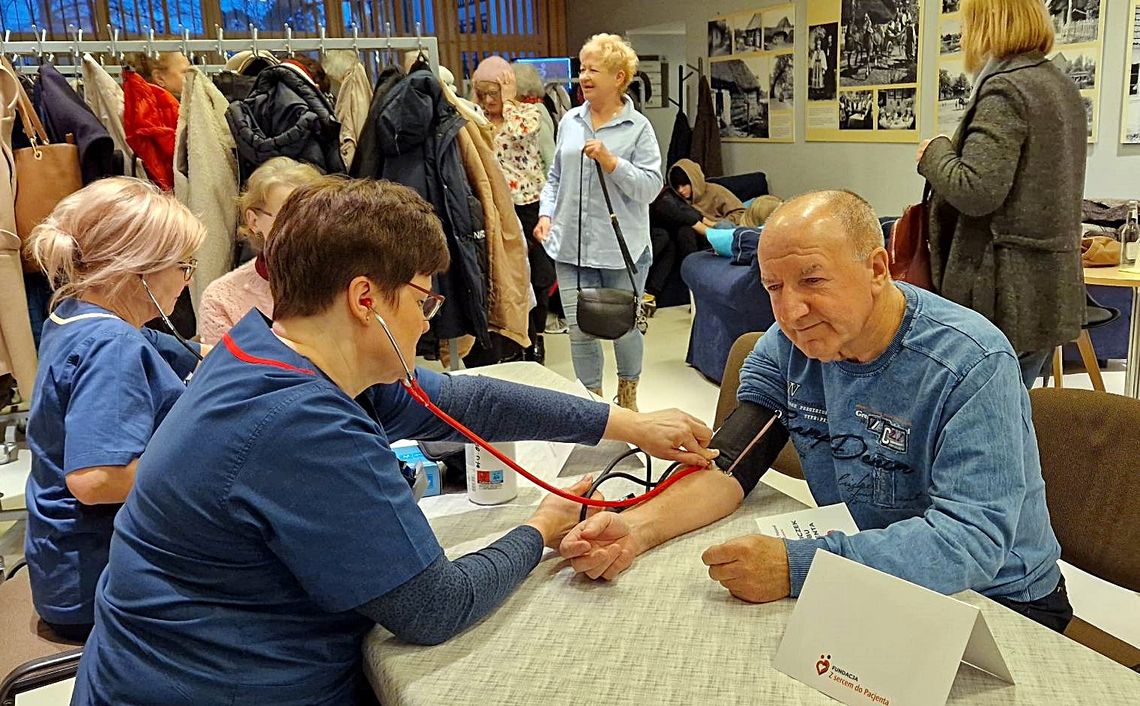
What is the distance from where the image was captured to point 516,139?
5.02 metres

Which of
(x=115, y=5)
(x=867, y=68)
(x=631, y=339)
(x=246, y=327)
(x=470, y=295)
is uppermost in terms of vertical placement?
(x=115, y=5)

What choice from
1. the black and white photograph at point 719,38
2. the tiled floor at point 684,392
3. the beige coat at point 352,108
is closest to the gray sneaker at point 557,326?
the tiled floor at point 684,392

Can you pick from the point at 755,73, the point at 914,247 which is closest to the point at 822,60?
the point at 755,73

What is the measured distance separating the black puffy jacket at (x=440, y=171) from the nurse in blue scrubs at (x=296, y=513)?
205 cm

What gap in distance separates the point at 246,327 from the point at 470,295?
221 cm

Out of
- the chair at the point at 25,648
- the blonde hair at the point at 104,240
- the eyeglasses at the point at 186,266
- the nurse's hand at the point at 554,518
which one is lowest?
the chair at the point at 25,648

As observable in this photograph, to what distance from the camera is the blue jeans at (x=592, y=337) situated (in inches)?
144

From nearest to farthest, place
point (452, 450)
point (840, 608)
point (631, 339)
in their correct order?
point (840, 608) < point (452, 450) < point (631, 339)

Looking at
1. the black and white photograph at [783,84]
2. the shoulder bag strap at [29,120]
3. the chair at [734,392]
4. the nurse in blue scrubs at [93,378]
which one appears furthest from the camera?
the black and white photograph at [783,84]

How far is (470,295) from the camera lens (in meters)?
3.39

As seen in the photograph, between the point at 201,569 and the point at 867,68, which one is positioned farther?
the point at 867,68

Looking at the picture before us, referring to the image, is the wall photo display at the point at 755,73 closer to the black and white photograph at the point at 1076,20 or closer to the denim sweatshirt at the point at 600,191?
the black and white photograph at the point at 1076,20

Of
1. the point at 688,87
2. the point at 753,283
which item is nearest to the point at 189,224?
the point at 753,283

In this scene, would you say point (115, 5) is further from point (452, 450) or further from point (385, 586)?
point (385, 586)
